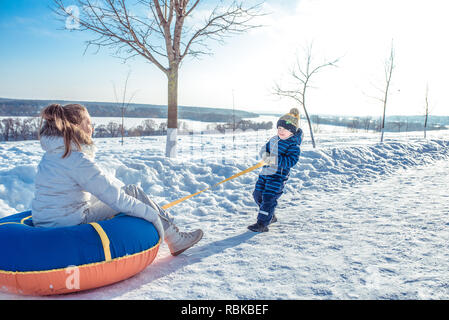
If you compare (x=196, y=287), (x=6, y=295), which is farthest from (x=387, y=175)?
(x=6, y=295)

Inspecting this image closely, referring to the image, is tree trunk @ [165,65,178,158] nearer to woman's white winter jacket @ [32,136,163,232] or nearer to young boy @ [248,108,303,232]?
young boy @ [248,108,303,232]

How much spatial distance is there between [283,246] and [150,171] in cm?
358

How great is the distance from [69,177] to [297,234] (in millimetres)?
2689

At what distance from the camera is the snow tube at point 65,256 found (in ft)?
7.07

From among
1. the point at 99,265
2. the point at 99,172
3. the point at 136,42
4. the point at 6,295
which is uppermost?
the point at 136,42

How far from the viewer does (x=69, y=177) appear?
2.39 m

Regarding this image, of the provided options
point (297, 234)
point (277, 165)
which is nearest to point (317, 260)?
point (297, 234)

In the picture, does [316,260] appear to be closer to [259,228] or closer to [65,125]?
[259,228]

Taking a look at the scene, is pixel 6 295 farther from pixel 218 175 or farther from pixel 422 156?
pixel 422 156

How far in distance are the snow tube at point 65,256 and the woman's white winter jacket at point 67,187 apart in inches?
7.6

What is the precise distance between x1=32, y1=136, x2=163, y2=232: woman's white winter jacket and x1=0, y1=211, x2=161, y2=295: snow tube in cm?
19

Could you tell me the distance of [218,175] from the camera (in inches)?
258

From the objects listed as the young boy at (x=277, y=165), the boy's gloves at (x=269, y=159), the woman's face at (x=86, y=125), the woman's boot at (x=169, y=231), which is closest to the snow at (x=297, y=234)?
the woman's boot at (x=169, y=231)

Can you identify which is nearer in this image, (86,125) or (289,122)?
(86,125)
